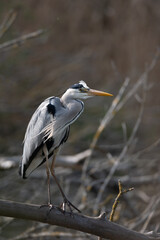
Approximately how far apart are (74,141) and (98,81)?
6.16 feet

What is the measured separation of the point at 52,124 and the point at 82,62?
14.2 feet

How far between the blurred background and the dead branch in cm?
228

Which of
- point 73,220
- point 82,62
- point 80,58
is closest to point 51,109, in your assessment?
point 73,220

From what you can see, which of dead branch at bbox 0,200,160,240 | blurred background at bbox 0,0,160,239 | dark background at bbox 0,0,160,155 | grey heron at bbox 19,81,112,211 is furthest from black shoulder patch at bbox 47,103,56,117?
dark background at bbox 0,0,160,155

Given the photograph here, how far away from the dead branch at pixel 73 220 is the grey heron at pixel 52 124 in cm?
46

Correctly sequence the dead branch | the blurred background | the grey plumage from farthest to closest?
the blurred background → the grey plumage → the dead branch

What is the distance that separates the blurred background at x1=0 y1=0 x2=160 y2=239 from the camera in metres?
5.39

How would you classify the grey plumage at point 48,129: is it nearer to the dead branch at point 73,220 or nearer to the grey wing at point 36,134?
the grey wing at point 36,134

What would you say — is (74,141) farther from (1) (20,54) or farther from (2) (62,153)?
(1) (20,54)

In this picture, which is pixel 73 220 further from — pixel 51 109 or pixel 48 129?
pixel 51 109

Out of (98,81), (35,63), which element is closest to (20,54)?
(35,63)

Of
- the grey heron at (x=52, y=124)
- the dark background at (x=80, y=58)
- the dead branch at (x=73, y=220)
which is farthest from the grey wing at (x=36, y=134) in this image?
the dark background at (x=80, y=58)

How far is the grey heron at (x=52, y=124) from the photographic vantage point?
251cm

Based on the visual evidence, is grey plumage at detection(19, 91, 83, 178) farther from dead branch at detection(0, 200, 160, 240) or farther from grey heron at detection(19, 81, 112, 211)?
dead branch at detection(0, 200, 160, 240)
